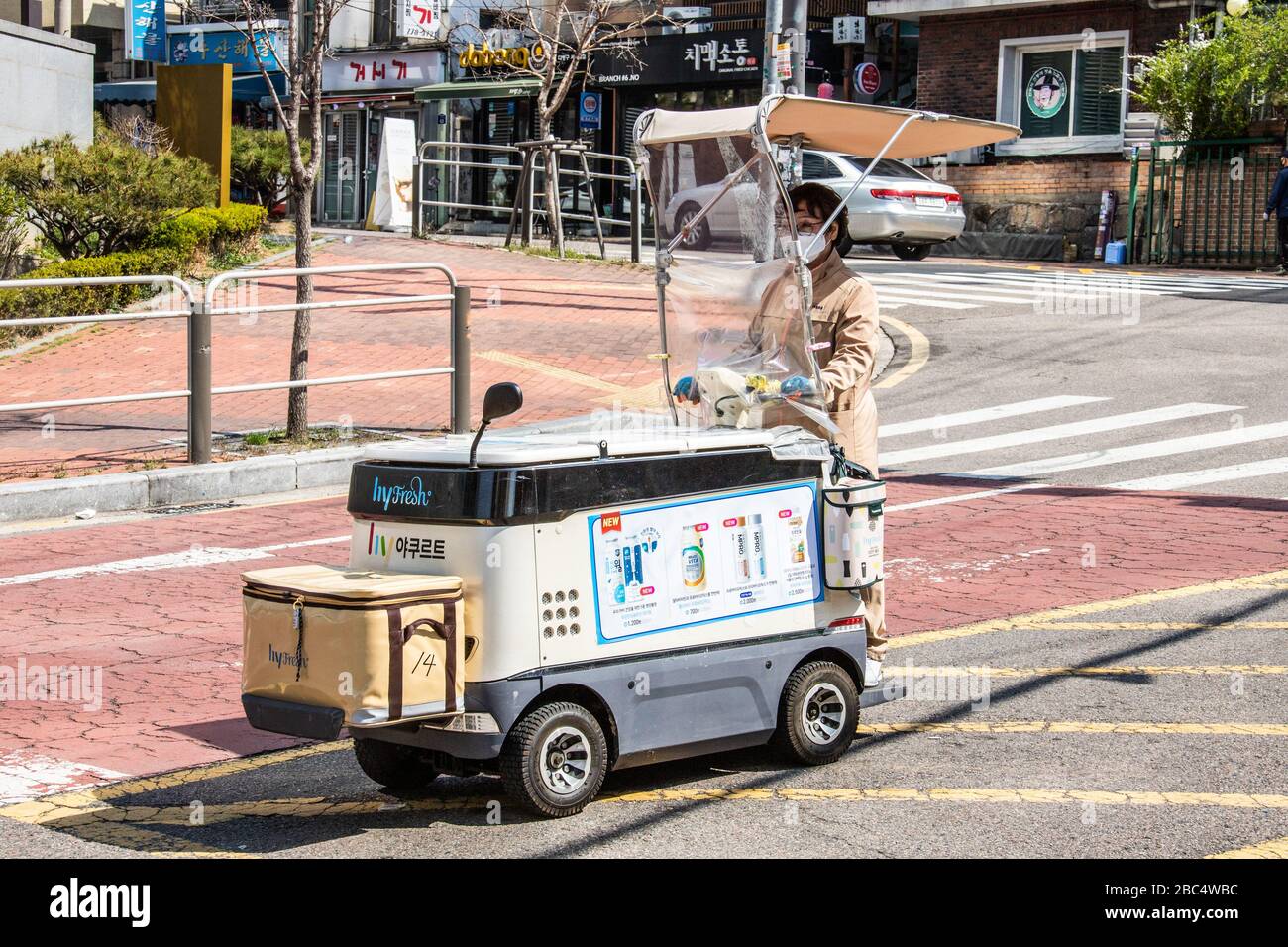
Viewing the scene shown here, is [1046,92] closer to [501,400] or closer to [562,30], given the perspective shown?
[562,30]

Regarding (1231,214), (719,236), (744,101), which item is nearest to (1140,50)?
(1231,214)

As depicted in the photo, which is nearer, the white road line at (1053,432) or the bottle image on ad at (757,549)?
the bottle image on ad at (757,549)

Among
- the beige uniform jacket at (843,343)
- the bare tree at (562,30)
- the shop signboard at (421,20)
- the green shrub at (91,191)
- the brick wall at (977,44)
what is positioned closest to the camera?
the beige uniform jacket at (843,343)

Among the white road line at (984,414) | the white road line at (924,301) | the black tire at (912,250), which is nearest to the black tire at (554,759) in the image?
the white road line at (984,414)

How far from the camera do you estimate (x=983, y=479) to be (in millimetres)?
12156

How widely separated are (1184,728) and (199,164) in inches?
692

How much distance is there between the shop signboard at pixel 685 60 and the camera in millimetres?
34594

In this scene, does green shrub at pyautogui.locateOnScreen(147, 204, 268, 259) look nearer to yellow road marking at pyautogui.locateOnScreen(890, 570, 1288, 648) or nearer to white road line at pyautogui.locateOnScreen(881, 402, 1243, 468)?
white road line at pyautogui.locateOnScreen(881, 402, 1243, 468)

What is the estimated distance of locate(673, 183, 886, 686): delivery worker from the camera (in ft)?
21.0

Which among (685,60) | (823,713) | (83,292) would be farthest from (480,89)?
(823,713)

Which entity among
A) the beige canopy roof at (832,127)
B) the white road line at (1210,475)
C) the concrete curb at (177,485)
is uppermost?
the beige canopy roof at (832,127)

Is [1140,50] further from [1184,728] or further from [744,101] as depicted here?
[1184,728]

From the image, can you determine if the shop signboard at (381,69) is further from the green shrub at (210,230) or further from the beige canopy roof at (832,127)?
the beige canopy roof at (832,127)

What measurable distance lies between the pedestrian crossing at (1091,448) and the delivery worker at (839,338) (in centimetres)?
486
